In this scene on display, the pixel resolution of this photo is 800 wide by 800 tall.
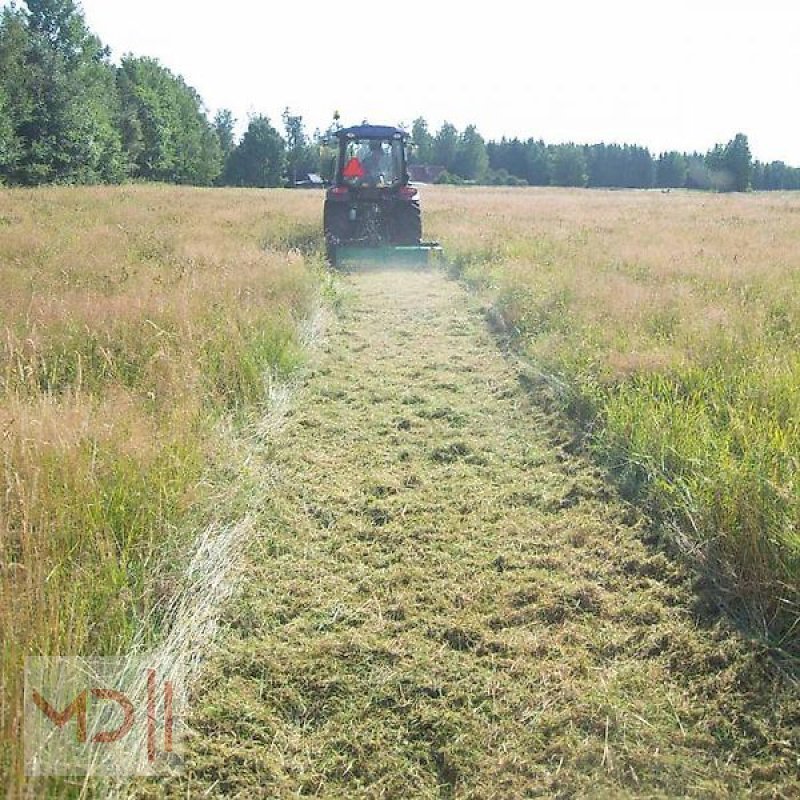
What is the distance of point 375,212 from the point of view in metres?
12.1

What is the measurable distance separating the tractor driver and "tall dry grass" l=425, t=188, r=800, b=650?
3.14 metres

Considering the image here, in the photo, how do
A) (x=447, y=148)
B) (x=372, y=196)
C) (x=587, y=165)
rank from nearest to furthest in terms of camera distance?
(x=372, y=196), (x=447, y=148), (x=587, y=165)

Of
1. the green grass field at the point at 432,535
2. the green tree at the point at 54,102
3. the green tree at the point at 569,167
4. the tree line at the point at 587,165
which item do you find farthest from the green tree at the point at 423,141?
the green grass field at the point at 432,535

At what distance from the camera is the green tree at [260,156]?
54781mm

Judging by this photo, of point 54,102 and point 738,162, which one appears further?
point 738,162

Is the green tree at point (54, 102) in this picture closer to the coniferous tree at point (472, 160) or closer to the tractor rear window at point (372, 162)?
the tractor rear window at point (372, 162)

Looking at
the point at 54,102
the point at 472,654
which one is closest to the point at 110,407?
the point at 472,654

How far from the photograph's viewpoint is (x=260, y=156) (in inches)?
2168

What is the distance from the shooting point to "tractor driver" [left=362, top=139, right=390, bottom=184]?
12.4m

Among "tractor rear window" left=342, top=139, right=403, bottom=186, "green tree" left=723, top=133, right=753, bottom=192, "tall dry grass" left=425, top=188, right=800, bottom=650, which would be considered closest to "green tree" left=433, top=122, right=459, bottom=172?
"green tree" left=723, top=133, right=753, bottom=192

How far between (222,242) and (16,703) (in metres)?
9.71

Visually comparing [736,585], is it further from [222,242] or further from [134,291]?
[222,242]

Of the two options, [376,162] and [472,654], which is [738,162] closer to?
[376,162]

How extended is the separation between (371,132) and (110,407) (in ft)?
33.2
